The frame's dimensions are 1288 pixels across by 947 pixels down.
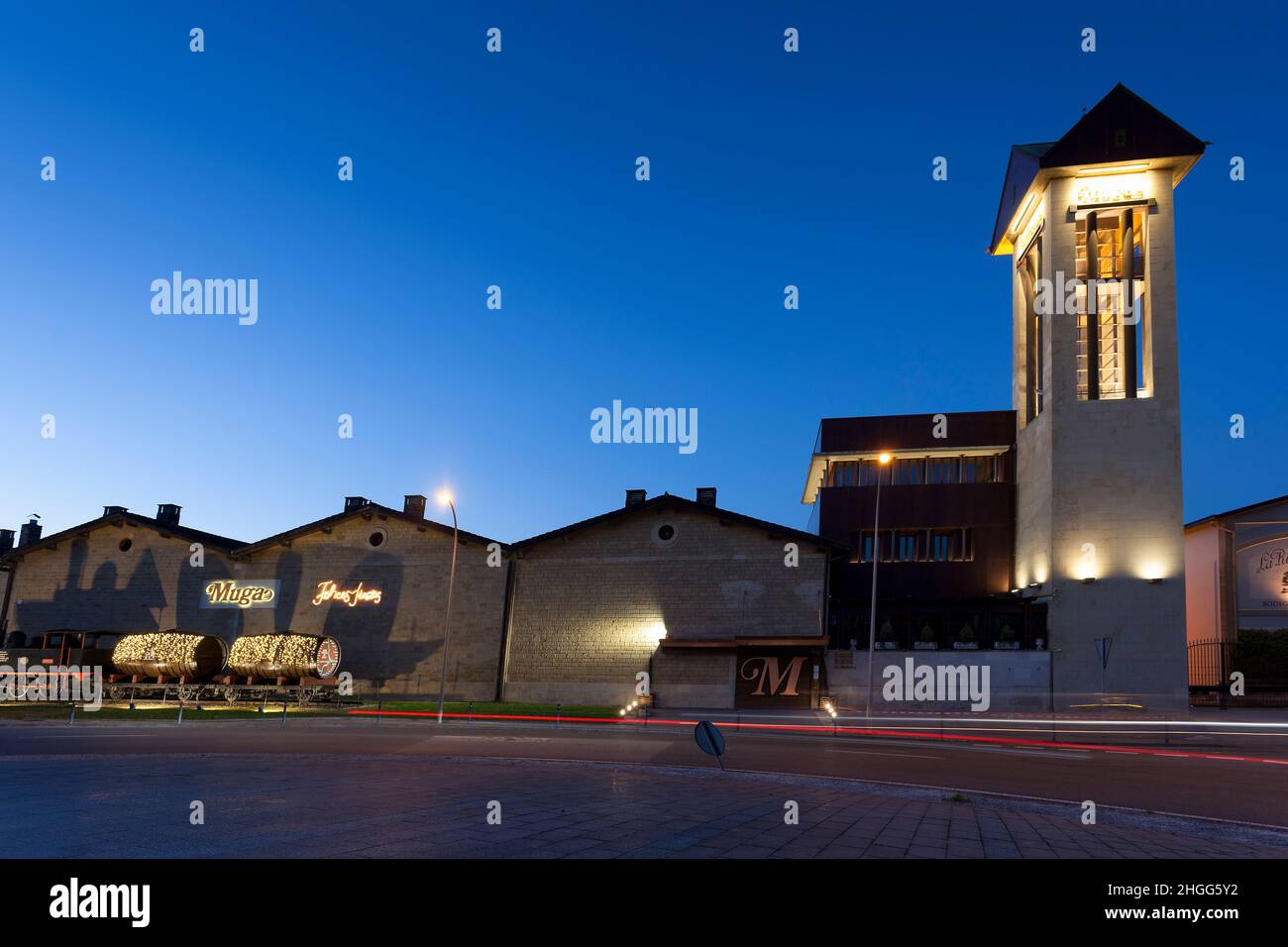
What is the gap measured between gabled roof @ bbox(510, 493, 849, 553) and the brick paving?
3147cm

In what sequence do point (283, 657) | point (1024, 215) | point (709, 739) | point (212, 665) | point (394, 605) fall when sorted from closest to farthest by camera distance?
point (709, 739)
point (283, 657)
point (212, 665)
point (394, 605)
point (1024, 215)

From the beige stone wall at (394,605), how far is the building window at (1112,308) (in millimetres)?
33506

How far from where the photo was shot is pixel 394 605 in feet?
167

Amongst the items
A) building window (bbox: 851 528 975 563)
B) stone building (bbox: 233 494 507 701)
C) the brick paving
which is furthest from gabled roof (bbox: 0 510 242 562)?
the brick paving

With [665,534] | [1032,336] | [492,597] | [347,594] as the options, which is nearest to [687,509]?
[665,534]

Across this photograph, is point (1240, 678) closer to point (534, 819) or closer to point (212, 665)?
point (534, 819)

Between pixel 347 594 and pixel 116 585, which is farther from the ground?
pixel 116 585

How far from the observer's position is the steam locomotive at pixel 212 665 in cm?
4325

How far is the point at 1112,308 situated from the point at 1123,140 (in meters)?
8.93

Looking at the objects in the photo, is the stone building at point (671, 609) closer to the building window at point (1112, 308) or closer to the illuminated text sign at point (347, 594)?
the illuminated text sign at point (347, 594)

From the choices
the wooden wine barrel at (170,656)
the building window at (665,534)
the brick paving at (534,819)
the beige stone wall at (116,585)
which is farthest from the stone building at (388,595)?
the brick paving at (534,819)

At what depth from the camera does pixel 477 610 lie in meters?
49.6

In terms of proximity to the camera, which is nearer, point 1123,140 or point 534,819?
point 534,819
